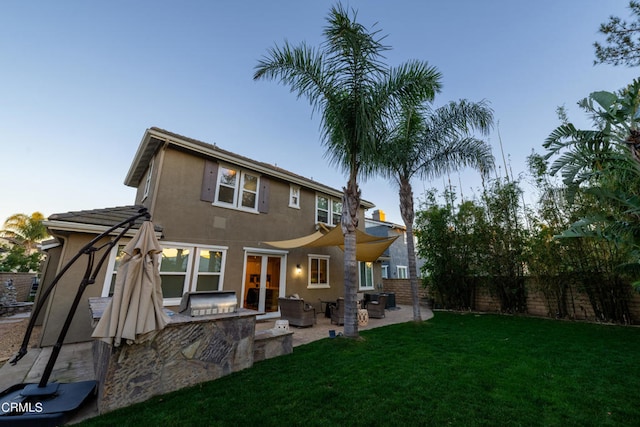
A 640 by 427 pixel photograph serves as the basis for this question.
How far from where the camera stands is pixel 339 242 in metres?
9.74

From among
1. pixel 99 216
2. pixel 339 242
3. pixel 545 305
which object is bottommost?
pixel 545 305

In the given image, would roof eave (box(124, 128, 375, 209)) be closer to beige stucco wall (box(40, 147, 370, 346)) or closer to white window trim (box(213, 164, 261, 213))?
white window trim (box(213, 164, 261, 213))

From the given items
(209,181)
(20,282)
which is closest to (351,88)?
(209,181)

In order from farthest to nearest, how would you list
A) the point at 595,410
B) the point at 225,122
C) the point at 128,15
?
the point at 225,122 < the point at 128,15 < the point at 595,410

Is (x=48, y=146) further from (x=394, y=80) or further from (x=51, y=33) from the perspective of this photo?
(x=394, y=80)

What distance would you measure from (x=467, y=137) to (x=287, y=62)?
20.6ft

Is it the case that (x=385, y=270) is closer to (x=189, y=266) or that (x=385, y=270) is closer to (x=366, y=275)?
(x=366, y=275)

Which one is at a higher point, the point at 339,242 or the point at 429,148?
the point at 429,148

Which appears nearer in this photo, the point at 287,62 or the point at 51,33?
the point at 287,62

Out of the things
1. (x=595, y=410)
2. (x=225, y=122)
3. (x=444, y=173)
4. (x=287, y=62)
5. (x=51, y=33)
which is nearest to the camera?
(x=595, y=410)

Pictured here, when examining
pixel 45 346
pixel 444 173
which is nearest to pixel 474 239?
pixel 444 173

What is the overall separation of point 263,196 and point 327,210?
3.61 meters

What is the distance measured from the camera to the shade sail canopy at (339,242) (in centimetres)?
877

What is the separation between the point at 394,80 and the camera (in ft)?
20.2
